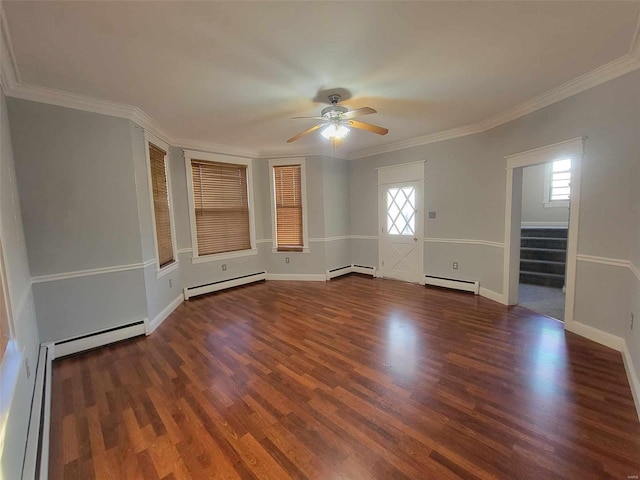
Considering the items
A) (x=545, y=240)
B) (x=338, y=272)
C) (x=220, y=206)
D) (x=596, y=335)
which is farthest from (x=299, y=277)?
(x=545, y=240)

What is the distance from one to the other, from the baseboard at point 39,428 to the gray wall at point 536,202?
25.4 feet

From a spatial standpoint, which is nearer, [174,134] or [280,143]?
[174,134]

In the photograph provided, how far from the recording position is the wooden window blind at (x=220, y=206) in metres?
4.57

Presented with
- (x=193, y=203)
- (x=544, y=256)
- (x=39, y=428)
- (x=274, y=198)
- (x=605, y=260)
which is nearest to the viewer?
(x=39, y=428)

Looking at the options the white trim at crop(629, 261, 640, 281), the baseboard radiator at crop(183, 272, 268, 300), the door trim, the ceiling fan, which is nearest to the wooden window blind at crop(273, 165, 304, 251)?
the baseboard radiator at crop(183, 272, 268, 300)

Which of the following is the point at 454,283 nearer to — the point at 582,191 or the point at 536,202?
the point at 582,191

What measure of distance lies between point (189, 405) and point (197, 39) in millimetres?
2607

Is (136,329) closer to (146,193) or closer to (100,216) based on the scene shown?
(100,216)

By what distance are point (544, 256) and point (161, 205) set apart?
21.2ft

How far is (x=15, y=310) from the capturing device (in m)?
1.75

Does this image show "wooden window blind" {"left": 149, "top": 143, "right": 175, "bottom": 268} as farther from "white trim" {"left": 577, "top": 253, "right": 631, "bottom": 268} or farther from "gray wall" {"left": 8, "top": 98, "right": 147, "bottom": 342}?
"white trim" {"left": 577, "top": 253, "right": 631, "bottom": 268}

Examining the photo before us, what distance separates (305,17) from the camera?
1694 millimetres

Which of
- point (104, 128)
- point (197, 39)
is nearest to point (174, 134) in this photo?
point (104, 128)

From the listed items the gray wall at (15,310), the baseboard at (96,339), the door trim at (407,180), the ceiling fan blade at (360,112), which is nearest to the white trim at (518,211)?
the door trim at (407,180)
